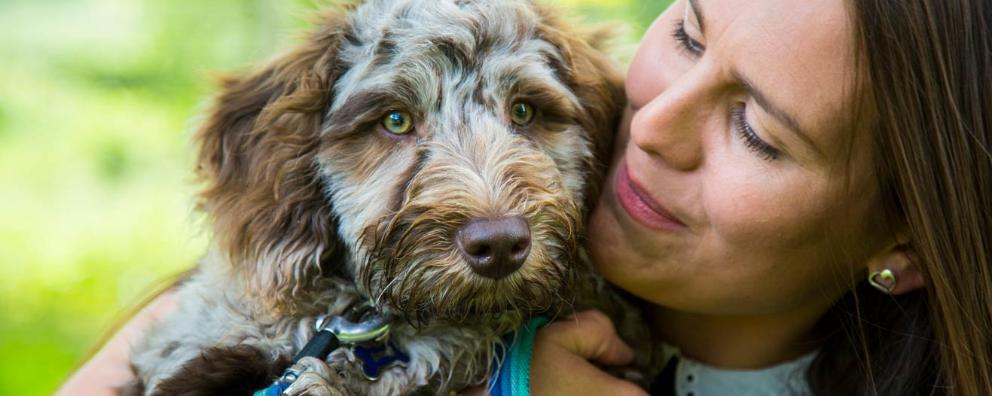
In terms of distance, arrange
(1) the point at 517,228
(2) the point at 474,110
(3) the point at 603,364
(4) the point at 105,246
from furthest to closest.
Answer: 1. (4) the point at 105,246
2. (3) the point at 603,364
3. (2) the point at 474,110
4. (1) the point at 517,228

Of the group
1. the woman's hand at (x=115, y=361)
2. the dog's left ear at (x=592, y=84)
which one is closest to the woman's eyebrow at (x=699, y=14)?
the dog's left ear at (x=592, y=84)

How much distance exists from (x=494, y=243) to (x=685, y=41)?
42.1 inches

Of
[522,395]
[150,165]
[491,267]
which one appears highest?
[491,267]

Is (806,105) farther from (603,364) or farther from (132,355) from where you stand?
(132,355)

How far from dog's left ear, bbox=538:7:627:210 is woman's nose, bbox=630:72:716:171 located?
29 centimetres

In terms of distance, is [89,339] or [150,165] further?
[150,165]

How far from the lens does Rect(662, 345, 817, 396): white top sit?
3.80 m

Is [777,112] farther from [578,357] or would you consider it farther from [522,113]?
[578,357]

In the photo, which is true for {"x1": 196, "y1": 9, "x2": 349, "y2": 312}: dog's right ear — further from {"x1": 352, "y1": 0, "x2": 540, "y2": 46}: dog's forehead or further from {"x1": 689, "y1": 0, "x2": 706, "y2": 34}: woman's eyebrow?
{"x1": 689, "y1": 0, "x2": 706, "y2": 34}: woman's eyebrow

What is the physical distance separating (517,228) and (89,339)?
16.7 feet

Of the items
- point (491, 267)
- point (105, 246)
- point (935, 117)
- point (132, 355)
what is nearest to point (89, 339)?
point (105, 246)

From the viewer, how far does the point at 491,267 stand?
271 centimetres

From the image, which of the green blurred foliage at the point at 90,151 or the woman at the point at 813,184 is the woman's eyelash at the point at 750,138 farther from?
the green blurred foliage at the point at 90,151

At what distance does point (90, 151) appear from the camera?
8.14 m
